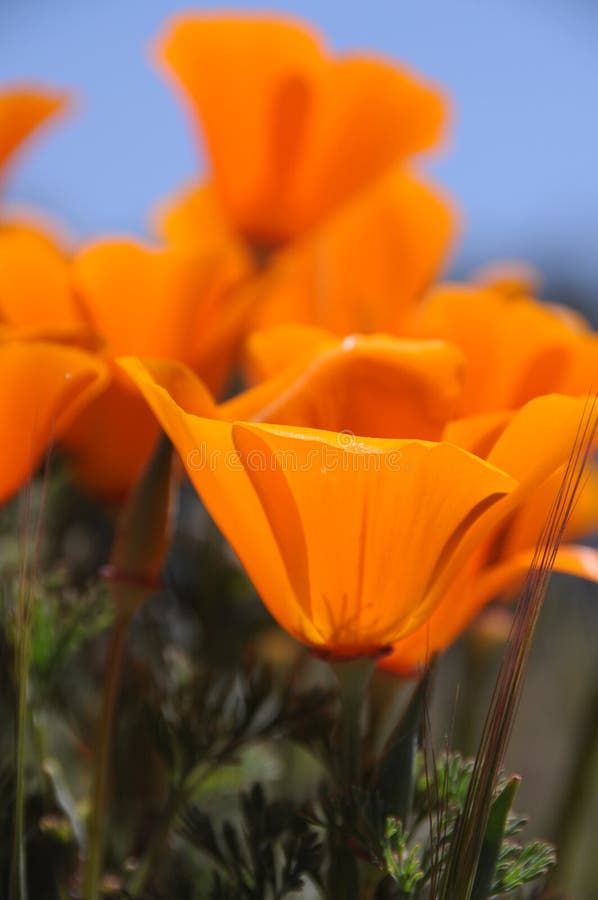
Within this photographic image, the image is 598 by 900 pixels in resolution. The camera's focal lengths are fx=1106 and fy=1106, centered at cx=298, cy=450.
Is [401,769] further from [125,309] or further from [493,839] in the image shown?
[125,309]

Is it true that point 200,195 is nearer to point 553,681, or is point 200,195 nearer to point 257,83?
point 257,83

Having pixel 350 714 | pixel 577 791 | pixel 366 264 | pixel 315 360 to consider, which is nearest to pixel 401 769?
pixel 350 714

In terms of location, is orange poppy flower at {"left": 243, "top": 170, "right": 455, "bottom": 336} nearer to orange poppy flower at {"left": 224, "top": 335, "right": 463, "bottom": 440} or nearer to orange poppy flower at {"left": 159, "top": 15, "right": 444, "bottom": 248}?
orange poppy flower at {"left": 159, "top": 15, "right": 444, "bottom": 248}

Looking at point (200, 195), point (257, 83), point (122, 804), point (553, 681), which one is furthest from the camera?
point (553, 681)

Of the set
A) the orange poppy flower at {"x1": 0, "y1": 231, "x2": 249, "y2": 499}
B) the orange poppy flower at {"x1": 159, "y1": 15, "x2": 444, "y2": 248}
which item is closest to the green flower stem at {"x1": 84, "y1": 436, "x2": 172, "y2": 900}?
the orange poppy flower at {"x1": 0, "y1": 231, "x2": 249, "y2": 499}

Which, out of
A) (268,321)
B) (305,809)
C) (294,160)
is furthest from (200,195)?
(305,809)

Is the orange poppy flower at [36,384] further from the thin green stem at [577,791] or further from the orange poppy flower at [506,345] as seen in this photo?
the thin green stem at [577,791]
